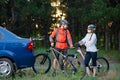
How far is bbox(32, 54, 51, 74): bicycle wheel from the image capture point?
14219 mm

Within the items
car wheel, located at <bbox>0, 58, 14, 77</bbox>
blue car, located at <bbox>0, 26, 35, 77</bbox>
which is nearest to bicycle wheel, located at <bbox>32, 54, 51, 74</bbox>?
blue car, located at <bbox>0, 26, 35, 77</bbox>

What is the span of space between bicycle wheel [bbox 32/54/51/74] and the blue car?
30.6 inches

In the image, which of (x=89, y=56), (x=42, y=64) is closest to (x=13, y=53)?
(x=42, y=64)

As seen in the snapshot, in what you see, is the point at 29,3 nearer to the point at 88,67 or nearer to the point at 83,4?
the point at 83,4

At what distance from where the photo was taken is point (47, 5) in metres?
32.0

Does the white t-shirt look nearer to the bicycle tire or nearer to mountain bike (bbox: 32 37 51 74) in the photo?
the bicycle tire

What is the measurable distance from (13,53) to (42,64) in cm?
146

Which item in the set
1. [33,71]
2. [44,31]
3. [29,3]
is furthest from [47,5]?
[33,71]

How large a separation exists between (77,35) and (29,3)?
28.7ft

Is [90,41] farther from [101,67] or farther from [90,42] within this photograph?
[101,67]

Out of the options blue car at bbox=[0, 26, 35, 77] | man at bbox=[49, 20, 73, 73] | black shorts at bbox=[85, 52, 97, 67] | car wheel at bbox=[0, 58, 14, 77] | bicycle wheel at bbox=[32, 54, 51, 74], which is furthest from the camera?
bicycle wheel at bbox=[32, 54, 51, 74]

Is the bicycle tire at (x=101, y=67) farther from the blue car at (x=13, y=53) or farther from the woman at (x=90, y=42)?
the blue car at (x=13, y=53)

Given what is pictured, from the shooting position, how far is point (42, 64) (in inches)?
567

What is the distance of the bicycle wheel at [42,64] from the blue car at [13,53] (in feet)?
2.55
